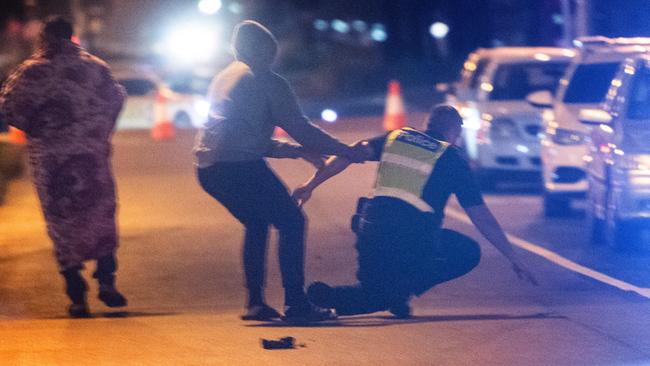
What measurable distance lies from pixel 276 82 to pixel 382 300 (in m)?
1.45

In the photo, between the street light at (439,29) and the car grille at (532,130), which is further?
the street light at (439,29)

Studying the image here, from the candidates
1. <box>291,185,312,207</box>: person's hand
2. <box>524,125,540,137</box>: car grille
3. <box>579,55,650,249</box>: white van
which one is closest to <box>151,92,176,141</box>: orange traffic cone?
<box>524,125,540,137</box>: car grille

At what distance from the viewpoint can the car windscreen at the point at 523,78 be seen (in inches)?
658

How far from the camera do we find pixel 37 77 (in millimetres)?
7984

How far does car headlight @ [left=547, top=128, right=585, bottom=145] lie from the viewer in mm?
13391

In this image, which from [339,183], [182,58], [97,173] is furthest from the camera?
[182,58]

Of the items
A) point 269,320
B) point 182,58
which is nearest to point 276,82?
point 269,320

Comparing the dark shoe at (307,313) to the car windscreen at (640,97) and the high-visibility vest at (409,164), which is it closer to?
Answer: the high-visibility vest at (409,164)

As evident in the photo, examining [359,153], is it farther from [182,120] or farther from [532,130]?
[182,120]

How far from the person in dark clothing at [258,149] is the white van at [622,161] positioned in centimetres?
369

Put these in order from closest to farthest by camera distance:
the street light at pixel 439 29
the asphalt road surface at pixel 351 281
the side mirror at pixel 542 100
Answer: the asphalt road surface at pixel 351 281
the side mirror at pixel 542 100
the street light at pixel 439 29

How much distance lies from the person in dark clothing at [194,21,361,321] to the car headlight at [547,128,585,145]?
19.9 feet

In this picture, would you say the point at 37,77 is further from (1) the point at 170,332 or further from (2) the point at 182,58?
(2) the point at 182,58

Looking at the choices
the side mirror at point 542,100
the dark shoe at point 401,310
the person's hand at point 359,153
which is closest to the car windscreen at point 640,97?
the side mirror at point 542,100
